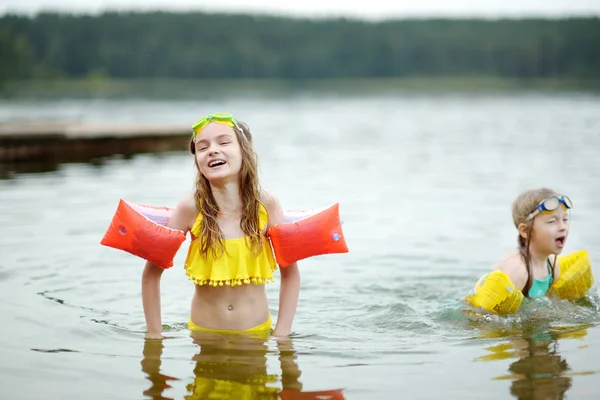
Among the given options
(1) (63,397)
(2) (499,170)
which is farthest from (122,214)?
(2) (499,170)

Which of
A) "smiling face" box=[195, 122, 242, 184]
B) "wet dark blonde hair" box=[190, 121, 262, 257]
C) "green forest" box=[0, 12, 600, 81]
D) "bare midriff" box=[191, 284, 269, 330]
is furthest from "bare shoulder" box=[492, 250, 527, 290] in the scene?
"green forest" box=[0, 12, 600, 81]

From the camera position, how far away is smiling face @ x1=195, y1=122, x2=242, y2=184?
4.73 meters

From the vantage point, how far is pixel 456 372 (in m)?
4.52

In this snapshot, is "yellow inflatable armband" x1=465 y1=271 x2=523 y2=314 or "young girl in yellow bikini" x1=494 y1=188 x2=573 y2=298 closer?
"yellow inflatable armband" x1=465 y1=271 x2=523 y2=314

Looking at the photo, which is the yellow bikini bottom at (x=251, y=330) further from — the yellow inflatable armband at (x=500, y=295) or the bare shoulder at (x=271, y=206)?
the yellow inflatable armband at (x=500, y=295)

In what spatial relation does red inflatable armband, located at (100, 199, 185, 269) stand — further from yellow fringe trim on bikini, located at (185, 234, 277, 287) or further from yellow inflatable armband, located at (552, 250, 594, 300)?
yellow inflatable armband, located at (552, 250, 594, 300)

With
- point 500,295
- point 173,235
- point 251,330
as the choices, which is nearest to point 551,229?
point 500,295

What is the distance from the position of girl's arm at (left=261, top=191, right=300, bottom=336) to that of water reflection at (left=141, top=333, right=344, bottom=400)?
0.17 metres

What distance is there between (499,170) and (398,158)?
3.36m

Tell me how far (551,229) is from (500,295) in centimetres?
58

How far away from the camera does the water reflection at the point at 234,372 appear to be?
421 cm

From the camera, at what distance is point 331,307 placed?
6379 mm

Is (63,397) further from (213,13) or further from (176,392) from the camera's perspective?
(213,13)

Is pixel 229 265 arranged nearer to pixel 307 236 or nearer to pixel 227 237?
pixel 227 237
